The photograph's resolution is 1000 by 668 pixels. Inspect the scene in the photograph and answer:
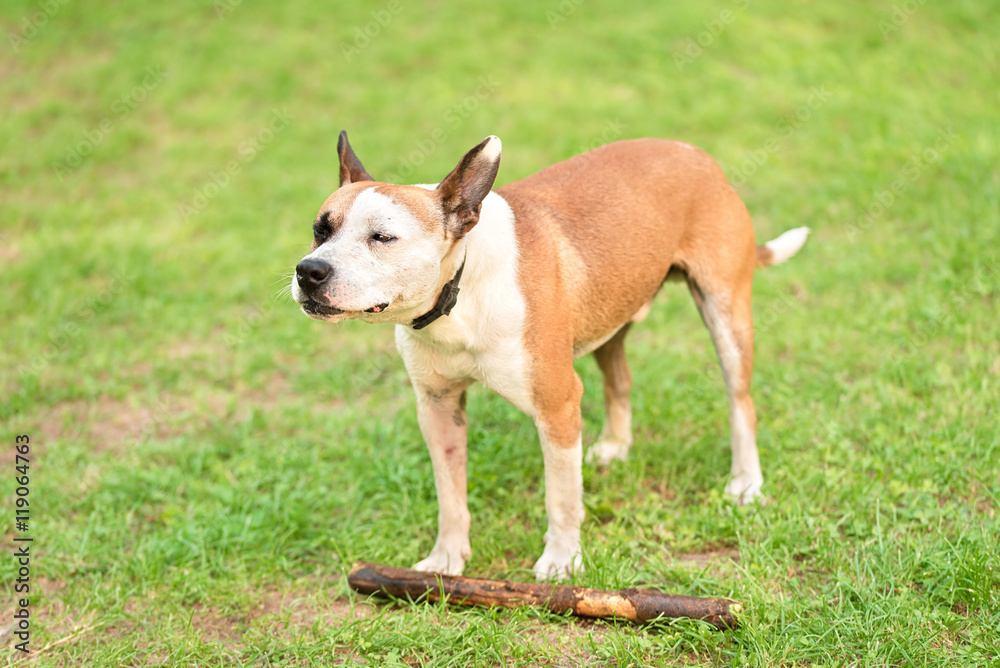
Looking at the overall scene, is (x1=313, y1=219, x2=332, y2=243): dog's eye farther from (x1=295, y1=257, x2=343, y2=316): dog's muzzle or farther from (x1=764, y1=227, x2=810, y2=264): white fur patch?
(x1=764, y1=227, x2=810, y2=264): white fur patch

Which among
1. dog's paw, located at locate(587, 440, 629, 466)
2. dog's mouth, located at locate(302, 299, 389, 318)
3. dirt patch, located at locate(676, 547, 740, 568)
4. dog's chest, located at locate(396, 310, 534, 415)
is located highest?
dog's mouth, located at locate(302, 299, 389, 318)

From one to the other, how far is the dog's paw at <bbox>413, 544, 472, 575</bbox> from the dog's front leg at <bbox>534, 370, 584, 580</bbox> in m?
0.38

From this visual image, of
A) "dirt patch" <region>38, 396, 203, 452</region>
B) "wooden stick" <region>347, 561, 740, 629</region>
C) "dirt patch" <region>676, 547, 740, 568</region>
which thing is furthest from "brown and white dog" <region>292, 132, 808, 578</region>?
"dirt patch" <region>38, 396, 203, 452</region>

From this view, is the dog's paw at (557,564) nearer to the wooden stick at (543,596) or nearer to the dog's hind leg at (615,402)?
the wooden stick at (543,596)

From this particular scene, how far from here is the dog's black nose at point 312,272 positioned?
3182mm

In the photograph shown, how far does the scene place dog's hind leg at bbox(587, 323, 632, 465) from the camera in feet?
16.6

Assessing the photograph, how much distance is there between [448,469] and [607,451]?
1291 millimetres

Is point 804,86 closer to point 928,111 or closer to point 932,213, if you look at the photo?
point 928,111

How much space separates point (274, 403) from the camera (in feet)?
20.2

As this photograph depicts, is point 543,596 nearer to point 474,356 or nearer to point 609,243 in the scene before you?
point 474,356

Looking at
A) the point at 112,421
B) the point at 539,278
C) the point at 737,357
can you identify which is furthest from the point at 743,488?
the point at 112,421

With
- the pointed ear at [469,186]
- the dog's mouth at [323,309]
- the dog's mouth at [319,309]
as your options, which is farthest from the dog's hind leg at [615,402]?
the dog's mouth at [319,309]

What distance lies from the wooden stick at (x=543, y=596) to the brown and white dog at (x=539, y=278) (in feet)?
0.94

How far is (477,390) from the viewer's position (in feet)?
19.7
